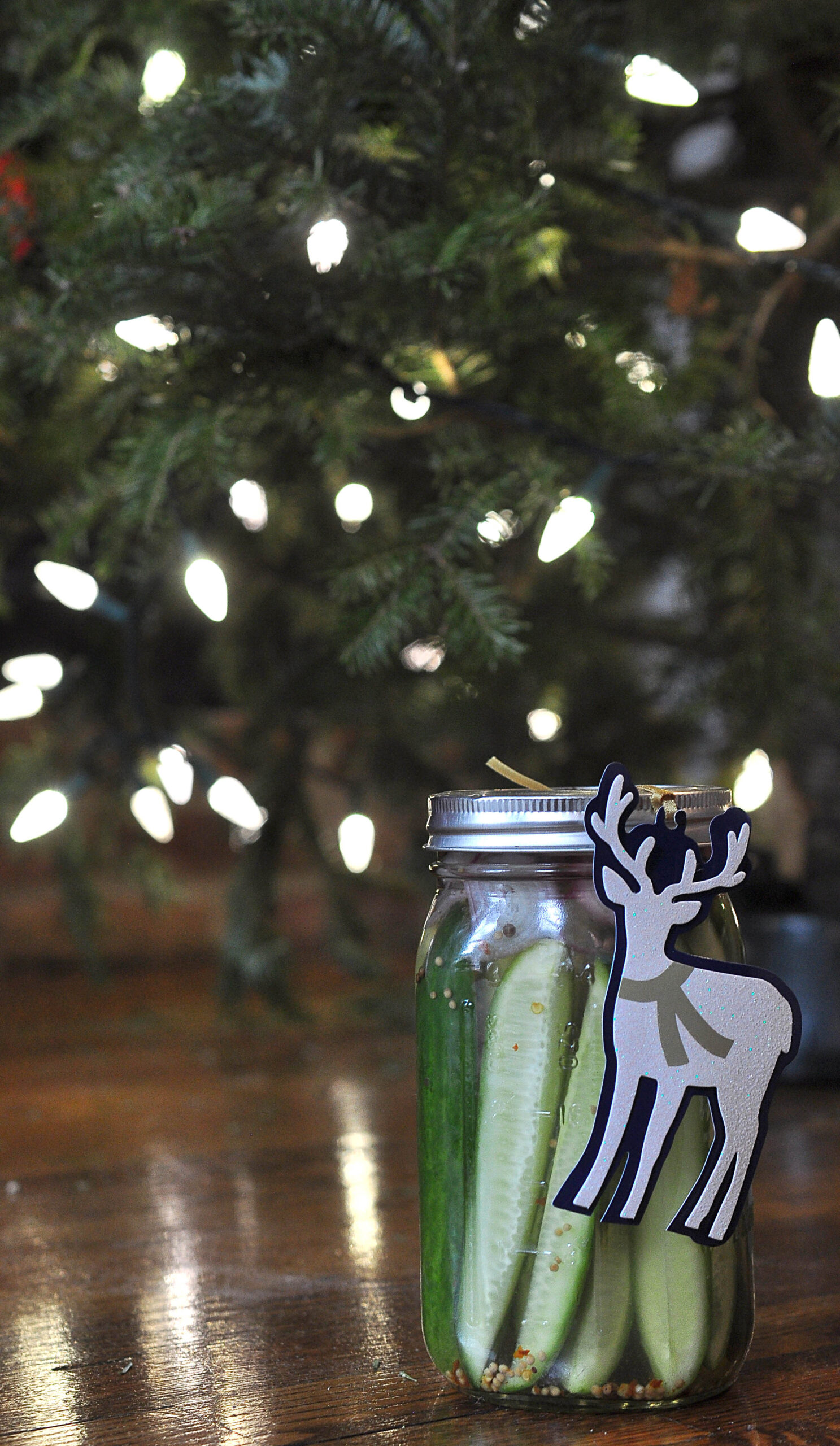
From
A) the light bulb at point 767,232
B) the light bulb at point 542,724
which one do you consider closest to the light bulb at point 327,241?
the light bulb at point 767,232

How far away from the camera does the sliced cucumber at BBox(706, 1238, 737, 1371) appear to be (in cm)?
37

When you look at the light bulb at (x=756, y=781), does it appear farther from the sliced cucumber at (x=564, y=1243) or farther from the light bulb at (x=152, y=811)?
the sliced cucumber at (x=564, y=1243)

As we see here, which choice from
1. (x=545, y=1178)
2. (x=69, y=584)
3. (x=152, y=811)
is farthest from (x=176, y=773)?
(x=545, y=1178)

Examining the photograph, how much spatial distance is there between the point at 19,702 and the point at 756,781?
479mm

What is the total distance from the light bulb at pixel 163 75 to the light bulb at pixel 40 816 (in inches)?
15.4

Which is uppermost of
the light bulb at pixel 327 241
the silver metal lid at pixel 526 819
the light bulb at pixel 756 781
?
the light bulb at pixel 327 241

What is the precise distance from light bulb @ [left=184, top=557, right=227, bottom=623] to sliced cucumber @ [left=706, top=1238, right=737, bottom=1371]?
0.37m

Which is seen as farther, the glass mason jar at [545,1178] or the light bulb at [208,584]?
the light bulb at [208,584]

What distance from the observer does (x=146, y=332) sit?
1.83 ft

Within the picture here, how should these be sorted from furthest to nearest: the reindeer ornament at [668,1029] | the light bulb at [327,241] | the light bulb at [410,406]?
the light bulb at [410,406]
the light bulb at [327,241]
the reindeer ornament at [668,1029]

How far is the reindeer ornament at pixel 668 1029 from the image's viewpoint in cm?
35

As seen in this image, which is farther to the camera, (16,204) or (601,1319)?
(16,204)

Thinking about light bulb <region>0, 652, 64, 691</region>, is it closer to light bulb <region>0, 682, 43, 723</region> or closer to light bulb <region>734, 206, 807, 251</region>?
light bulb <region>0, 682, 43, 723</region>

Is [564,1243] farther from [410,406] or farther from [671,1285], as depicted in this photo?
[410,406]
